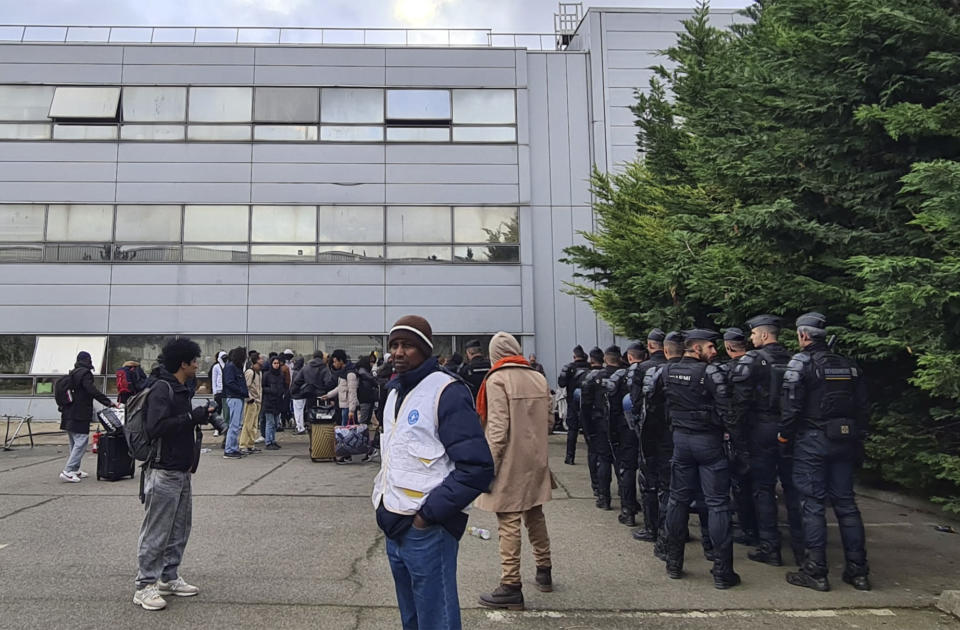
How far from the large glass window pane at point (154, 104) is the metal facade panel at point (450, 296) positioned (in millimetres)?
7726

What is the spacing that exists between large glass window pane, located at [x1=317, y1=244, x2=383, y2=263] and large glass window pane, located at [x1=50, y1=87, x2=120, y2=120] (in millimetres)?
6943

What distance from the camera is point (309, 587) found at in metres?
5.08

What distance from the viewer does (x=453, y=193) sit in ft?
61.9

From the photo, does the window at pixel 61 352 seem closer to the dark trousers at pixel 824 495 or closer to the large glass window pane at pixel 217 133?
the large glass window pane at pixel 217 133

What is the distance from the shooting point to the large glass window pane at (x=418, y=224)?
18.7m

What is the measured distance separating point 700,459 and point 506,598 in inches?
73.4

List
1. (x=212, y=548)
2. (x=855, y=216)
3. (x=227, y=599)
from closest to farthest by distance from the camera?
(x=227, y=599) → (x=212, y=548) → (x=855, y=216)

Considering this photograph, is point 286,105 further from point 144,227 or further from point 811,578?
point 811,578

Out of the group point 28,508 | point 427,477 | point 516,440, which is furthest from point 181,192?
point 427,477

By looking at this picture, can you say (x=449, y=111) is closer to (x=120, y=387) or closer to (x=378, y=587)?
(x=120, y=387)

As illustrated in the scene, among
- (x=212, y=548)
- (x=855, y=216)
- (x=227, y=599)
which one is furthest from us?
(x=855, y=216)

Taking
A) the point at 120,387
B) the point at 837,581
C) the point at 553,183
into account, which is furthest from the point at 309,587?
the point at 553,183

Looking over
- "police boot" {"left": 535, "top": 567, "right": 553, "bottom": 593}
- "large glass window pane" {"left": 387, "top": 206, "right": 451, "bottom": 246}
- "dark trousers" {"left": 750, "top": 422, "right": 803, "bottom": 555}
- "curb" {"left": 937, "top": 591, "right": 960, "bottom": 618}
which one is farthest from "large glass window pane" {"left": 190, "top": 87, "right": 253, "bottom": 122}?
"curb" {"left": 937, "top": 591, "right": 960, "bottom": 618}

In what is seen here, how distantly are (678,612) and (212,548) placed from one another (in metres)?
4.06
